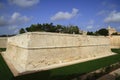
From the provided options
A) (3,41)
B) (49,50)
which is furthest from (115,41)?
(3,41)

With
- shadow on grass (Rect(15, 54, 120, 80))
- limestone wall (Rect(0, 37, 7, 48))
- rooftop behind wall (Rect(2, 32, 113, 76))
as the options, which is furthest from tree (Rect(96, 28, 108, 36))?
shadow on grass (Rect(15, 54, 120, 80))

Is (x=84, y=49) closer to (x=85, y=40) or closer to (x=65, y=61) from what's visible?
(x=85, y=40)

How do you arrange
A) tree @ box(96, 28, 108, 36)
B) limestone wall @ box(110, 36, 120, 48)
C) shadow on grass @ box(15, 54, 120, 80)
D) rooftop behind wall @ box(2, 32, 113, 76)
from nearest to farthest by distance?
shadow on grass @ box(15, 54, 120, 80), rooftop behind wall @ box(2, 32, 113, 76), limestone wall @ box(110, 36, 120, 48), tree @ box(96, 28, 108, 36)

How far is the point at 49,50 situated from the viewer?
11.3 meters

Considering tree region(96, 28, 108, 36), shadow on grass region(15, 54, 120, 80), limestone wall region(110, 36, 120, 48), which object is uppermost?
tree region(96, 28, 108, 36)

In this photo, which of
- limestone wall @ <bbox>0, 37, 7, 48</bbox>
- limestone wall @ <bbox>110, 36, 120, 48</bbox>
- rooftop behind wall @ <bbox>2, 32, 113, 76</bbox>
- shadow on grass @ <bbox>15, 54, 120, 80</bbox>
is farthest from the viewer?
limestone wall @ <bbox>0, 37, 7, 48</bbox>

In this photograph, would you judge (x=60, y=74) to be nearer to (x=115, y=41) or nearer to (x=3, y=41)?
(x=115, y=41)

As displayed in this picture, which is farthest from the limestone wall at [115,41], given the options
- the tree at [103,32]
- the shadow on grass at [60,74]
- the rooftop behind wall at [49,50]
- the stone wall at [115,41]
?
the tree at [103,32]

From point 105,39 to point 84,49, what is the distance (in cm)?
598

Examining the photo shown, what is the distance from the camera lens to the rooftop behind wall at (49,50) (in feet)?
32.8

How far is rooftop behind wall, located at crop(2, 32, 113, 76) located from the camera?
10000 mm

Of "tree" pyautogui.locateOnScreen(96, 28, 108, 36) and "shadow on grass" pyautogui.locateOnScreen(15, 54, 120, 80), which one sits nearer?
"shadow on grass" pyautogui.locateOnScreen(15, 54, 120, 80)

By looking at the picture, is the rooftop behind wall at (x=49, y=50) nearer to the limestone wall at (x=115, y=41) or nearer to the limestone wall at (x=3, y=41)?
the limestone wall at (x=115, y=41)

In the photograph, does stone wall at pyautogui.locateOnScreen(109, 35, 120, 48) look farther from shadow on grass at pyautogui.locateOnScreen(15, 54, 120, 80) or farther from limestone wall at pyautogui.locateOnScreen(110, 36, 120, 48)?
shadow on grass at pyautogui.locateOnScreen(15, 54, 120, 80)
